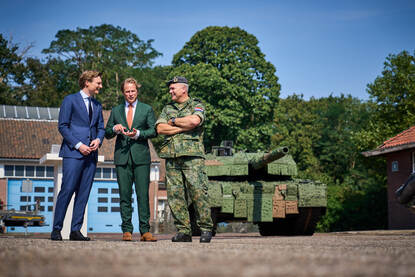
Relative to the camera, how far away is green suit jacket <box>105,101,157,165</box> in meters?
7.95

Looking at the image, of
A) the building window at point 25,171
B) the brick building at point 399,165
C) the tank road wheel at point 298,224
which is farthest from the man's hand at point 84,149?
the building window at point 25,171

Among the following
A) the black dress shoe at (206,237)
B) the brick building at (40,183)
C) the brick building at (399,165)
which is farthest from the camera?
the brick building at (40,183)

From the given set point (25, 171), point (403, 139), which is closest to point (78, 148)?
point (403, 139)

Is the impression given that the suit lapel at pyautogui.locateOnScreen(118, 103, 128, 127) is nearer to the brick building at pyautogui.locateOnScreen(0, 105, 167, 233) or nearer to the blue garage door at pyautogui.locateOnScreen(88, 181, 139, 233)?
the brick building at pyautogui.locateOnScreen(0, 105, 167, 233)

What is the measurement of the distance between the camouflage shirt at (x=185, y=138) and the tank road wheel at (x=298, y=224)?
688cm

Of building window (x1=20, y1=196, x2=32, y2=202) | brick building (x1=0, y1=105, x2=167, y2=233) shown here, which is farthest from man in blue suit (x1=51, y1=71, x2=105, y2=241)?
building window (x1=20, y1=196, x2=32, y2=202)

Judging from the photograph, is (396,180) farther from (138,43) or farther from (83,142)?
(138,43)

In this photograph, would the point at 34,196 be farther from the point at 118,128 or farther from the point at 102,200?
the point at 118,128

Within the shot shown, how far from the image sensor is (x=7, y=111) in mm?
34750

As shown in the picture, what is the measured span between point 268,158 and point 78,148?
6.10 meters

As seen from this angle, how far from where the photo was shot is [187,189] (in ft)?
24.8

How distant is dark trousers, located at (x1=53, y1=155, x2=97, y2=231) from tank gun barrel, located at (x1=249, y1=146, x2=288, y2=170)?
485cm

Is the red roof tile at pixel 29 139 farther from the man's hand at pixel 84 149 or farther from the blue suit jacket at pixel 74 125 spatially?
the man's hand at pixel 84 149

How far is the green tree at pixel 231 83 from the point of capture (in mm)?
33062
